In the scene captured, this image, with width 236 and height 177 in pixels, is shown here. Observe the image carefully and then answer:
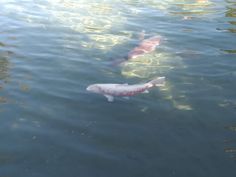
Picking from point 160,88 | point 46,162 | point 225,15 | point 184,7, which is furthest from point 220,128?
point 184,7

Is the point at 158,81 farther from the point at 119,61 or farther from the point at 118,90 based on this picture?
the point at 119,61

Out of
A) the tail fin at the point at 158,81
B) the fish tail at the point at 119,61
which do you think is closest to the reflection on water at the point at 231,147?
the tail fin at the point at 158,81

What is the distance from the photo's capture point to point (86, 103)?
8.90m

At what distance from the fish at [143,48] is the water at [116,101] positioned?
0.21 metres

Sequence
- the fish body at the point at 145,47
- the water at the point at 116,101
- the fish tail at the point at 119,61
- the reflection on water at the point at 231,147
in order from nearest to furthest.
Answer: the water at the point at 116,101
the reflection on water at the point at 231,147
the fish tail at the point at 119,61
the fish body at the point at 145,47

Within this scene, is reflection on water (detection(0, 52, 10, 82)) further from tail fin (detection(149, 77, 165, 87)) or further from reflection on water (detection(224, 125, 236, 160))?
reflection on water (detection(224, 125, 236, 160))

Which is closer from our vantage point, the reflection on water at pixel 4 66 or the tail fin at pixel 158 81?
the tail fin at pixel 158 81

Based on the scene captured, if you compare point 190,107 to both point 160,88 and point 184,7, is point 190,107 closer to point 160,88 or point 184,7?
point 160,88

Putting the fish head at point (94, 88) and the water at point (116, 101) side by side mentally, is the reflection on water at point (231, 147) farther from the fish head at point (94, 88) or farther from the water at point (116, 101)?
the fish head at point (94, 88)

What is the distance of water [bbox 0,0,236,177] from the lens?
691 cm

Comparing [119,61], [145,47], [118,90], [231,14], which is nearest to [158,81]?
[118,90]

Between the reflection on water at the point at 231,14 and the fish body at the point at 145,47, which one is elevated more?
the reflection on water at the point at 231,14

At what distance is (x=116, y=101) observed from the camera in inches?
352

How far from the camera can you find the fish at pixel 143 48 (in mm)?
11328
